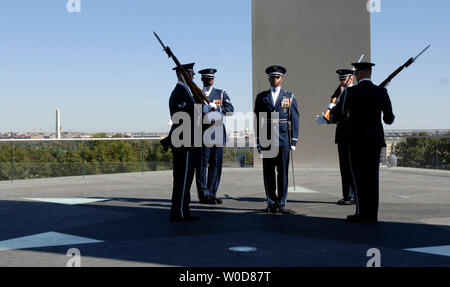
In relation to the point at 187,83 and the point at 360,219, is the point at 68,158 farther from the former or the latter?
the point at 360,219

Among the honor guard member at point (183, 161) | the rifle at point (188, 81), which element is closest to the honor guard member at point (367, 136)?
the rifle at point (188, 81)

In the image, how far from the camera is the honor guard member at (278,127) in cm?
673

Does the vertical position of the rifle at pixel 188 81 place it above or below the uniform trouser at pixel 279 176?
above

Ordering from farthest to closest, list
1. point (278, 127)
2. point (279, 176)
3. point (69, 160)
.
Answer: point (69, 160), point (279, 176), point (278, 127)

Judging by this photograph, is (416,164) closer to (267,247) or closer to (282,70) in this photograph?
(282,70)

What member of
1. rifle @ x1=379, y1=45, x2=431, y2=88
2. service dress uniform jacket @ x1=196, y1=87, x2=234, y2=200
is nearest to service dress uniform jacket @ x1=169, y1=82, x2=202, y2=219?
service dress uniform jacket @ x1=196, y1=87, x2=234, y2=200

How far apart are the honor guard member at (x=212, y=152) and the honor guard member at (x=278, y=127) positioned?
1.01 m

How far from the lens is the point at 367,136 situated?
6004 mm

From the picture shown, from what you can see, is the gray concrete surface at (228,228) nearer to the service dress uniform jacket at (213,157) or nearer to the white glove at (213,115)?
the service dress uniform jacket at (213,157)

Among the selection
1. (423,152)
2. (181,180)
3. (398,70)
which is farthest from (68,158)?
(398,70)

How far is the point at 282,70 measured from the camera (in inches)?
267

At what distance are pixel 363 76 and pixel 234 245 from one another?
110 inches

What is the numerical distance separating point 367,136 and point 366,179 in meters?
0.51

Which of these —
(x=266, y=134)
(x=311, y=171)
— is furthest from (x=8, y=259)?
(x=311, y=171)
